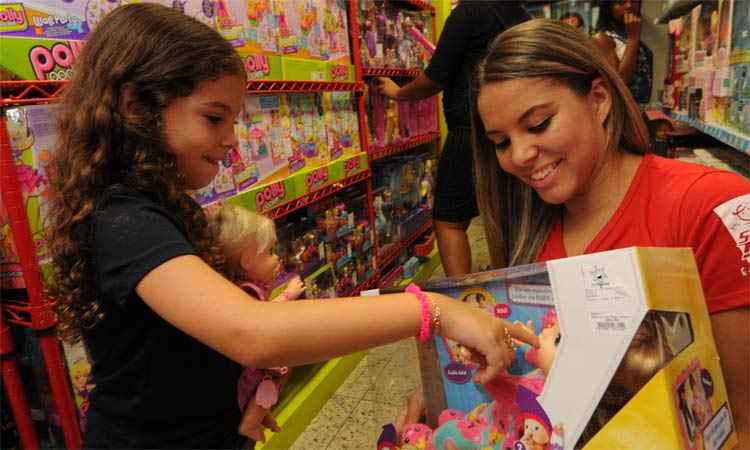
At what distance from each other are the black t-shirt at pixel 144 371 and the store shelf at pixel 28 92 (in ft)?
1.61

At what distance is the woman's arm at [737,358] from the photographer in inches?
34.0

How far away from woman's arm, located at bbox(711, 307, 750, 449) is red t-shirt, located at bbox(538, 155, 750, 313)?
2 centimetres

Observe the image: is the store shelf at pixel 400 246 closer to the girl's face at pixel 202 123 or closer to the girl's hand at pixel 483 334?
the girl's face at pixel 202 123

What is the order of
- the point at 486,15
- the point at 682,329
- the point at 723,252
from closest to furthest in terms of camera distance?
the point at 682,329 < the point at 723,252 < the point at 486,15

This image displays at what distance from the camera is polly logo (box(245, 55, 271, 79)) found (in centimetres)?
180

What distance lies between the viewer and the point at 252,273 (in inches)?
46.5

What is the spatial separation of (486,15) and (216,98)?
158 centimetres

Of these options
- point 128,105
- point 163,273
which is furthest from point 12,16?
point 163,273

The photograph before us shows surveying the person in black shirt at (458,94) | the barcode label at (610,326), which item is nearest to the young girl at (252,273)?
the barcode label at (610,326)

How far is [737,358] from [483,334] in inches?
19.2

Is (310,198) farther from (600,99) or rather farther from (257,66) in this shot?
(600,99)

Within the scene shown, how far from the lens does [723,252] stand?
855mm

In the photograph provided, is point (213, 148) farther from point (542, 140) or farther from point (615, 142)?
point (615, 142)

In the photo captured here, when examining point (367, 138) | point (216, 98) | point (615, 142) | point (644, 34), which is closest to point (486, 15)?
point (367, 138)
